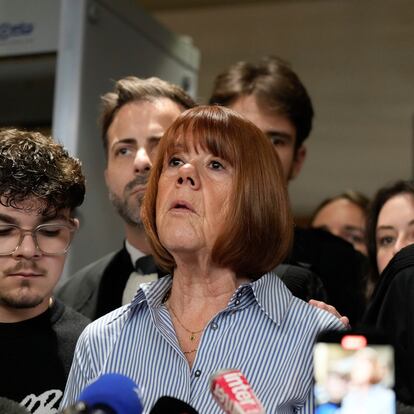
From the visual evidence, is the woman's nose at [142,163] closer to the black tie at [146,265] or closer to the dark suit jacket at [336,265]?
the black tie at [146,265]

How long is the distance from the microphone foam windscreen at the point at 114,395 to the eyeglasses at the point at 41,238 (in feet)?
3.12

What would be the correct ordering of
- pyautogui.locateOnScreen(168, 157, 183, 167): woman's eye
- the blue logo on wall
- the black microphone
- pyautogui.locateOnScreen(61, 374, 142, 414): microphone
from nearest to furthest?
pyautogui.locateOnScreen(61, 374, 142, 414): microphone → the black microphone → pyautogui.locateOnScreen(168, 157, 183, 167): woman's eye → the blue logo on wall

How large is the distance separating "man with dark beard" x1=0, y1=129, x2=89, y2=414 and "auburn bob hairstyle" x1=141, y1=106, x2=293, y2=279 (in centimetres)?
40

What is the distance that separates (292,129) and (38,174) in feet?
4.03

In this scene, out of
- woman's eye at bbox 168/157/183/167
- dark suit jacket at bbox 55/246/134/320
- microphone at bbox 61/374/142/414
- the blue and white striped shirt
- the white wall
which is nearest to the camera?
microphone at bbox 61/374/142/414

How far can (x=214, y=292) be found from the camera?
209 centimetres

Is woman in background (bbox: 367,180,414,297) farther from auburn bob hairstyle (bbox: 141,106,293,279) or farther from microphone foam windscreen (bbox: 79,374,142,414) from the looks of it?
microphone foam windscreen (bbox: 79,374,142,414)

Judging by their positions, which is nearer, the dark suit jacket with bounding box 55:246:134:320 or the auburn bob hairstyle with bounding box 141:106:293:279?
the auburn bob hairstyle with bounding box 141:106:293:279

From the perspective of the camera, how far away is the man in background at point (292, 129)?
3.03 metres

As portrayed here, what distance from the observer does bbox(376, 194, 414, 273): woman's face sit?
125 inches

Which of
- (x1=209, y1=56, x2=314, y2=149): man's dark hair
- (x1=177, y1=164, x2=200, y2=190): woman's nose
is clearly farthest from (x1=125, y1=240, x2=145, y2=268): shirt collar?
(x1=177, y1=164, x2=200, y2=190): woman's nose

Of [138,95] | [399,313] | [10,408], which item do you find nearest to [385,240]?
[138,95]

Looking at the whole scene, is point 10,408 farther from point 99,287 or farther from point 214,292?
point 99,287

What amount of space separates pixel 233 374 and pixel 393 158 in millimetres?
5790
